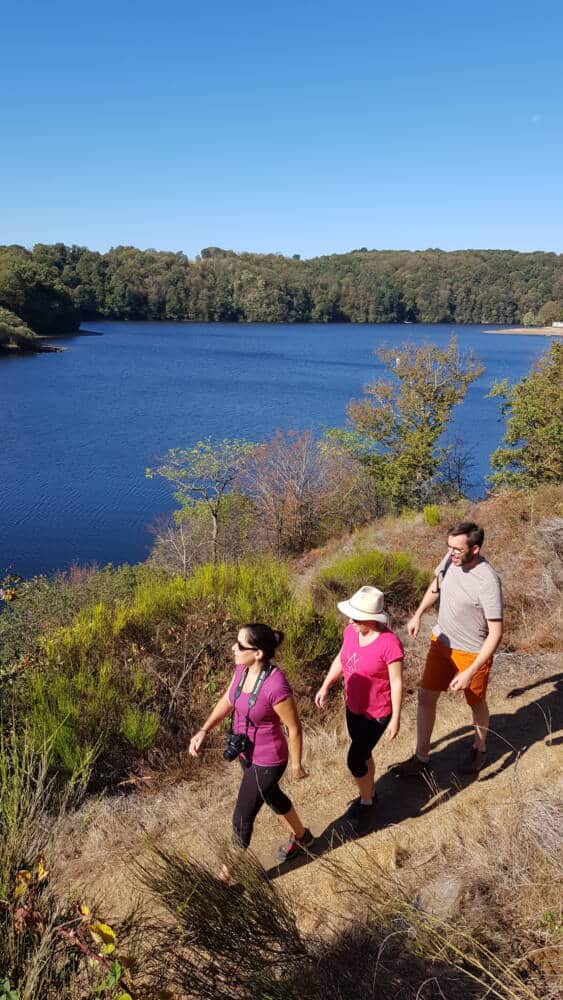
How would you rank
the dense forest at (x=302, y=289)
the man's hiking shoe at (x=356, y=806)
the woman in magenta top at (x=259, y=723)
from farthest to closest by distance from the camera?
the dense forest at (x=302, y=289), the man's hiking shoe at (x=356, y=806), the woman in magenta top at (x=259, y=723)

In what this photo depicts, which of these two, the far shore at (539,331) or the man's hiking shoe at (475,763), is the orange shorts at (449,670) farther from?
the far shore at (539,331)

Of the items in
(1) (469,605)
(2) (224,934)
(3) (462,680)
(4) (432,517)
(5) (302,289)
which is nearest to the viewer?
(2) (224,934)

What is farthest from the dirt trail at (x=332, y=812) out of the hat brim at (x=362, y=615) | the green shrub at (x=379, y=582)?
the green shrub at (x=379, y=582)

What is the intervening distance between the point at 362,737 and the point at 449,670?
30.6 inches

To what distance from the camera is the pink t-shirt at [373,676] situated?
370 cm

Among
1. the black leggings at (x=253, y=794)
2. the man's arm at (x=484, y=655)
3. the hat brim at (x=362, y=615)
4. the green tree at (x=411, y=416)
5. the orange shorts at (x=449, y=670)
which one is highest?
the hat brim at (x=362, y=615)

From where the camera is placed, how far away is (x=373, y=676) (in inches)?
146

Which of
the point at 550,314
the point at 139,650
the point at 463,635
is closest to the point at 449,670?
the point at 463,635

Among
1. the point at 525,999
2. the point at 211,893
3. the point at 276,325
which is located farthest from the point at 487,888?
the point at 276,325

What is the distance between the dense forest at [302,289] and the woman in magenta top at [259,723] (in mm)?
120088

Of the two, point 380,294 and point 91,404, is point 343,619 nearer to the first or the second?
point 91,404

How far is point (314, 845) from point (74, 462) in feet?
111

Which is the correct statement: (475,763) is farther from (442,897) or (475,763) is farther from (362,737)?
(442,897)

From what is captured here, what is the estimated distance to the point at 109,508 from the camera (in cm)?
3008
